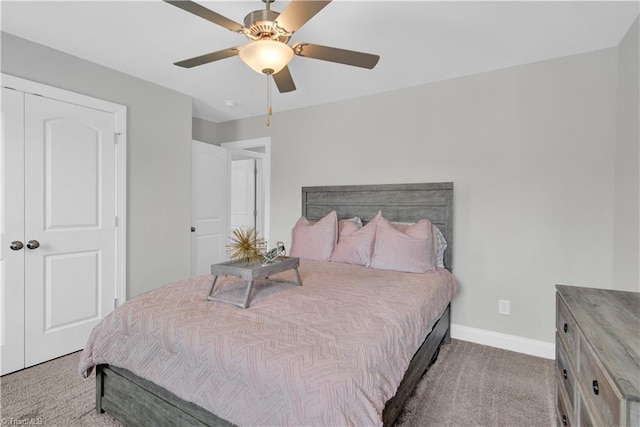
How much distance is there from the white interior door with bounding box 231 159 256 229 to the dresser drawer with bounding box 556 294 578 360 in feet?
15.8

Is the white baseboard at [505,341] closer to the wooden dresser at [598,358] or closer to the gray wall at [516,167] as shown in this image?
the gray wall at [516,167]

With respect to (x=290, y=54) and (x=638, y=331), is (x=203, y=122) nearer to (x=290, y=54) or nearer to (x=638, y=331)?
(x=290, y=54)

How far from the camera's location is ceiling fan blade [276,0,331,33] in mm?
1424

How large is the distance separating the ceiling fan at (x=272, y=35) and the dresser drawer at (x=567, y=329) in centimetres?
168

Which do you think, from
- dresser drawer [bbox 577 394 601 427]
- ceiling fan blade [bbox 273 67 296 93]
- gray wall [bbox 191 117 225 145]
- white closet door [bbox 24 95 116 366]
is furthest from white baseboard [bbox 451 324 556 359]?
gray wall [bbox 191 117 225 145]

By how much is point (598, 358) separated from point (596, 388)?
15 cm

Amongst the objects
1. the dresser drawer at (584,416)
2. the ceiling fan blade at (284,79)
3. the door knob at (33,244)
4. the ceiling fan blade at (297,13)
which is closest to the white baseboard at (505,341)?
the dresser drawer at (584,416)

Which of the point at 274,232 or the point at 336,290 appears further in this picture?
the point at 274,232

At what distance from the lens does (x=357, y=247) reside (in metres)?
2.97

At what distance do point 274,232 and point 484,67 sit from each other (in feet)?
9.49

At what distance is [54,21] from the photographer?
85.0 inches

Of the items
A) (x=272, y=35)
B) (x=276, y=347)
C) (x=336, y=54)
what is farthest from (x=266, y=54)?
(x=276, y=347)

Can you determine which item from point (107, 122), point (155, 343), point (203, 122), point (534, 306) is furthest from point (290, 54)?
point (203, 122)

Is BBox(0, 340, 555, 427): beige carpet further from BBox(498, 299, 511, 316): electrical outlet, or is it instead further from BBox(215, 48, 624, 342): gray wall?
BBox(215, 48, 624, 342): gray wall
